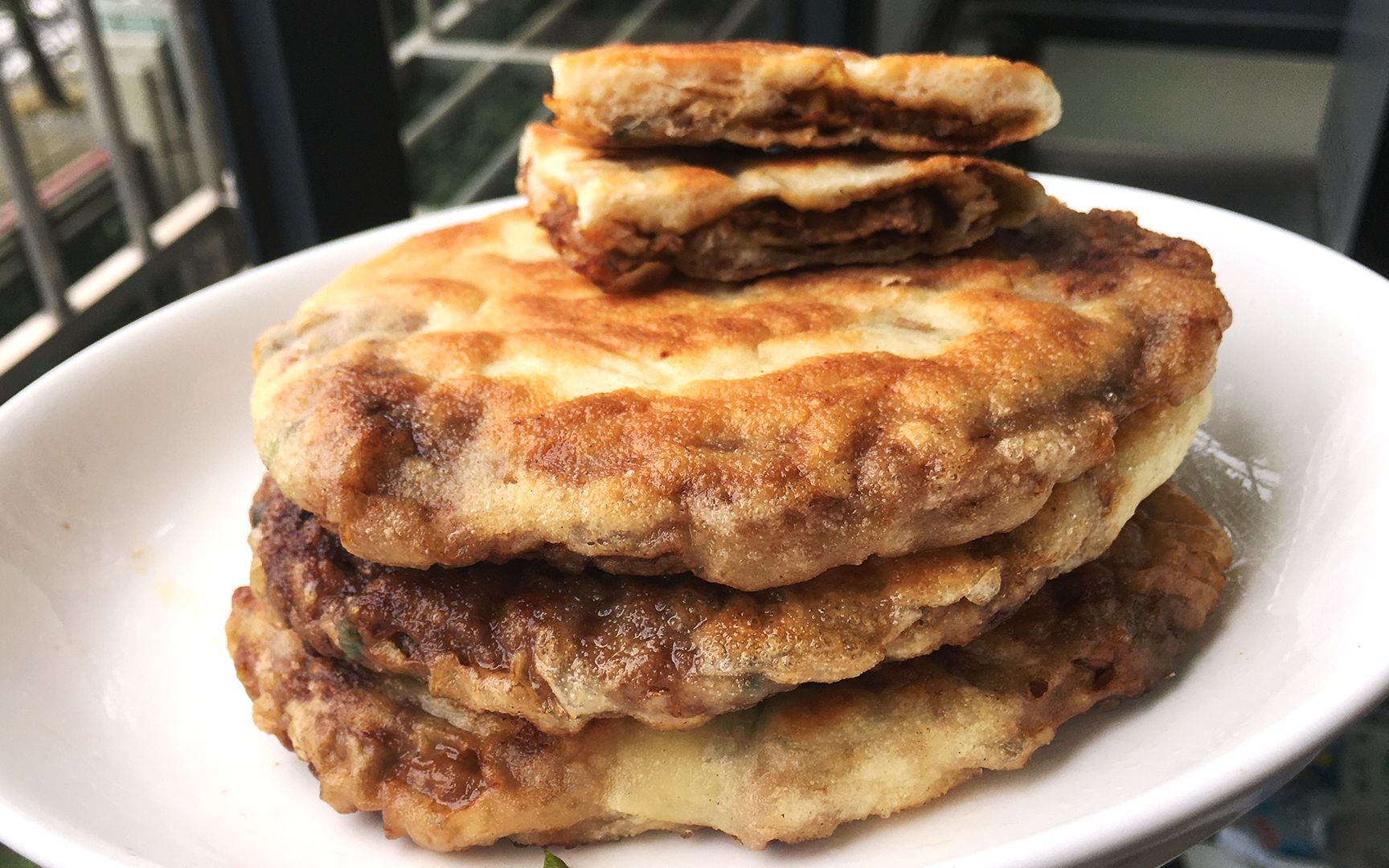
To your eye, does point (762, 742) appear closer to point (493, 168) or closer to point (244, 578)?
point (244, 578)

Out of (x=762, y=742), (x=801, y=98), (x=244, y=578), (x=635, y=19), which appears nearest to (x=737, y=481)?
(x=762, y=742)

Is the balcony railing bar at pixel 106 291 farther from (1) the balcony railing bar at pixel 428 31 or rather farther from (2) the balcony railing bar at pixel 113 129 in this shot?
(1) the balcony railing bar at pixel 428 31

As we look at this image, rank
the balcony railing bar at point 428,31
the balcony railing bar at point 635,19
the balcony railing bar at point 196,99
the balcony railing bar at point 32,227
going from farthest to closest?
the balcony railing bar at point 635,19 → the balcony railing bar at point 428,31 → the balcony railing bar at point 196,99 → the balcony railing bar at point 32,227

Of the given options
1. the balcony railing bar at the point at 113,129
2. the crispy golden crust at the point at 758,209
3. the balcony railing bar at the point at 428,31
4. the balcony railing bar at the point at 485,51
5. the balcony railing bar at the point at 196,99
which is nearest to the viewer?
the crispy golden crust at the point at 758,209

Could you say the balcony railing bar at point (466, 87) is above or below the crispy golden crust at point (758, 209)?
below

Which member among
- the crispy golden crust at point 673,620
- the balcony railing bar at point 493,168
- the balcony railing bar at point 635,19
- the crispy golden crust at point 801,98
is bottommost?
the balcony railing bar at point 493,168

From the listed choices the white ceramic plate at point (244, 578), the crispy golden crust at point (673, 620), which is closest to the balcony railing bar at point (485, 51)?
the white ceramic plate at point (244, 578)

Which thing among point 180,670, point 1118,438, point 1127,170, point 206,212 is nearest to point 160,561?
point 180,670
